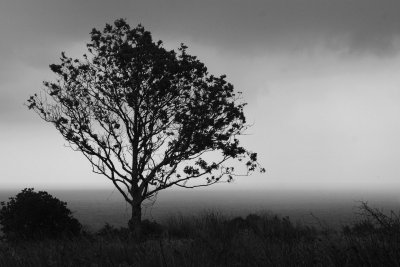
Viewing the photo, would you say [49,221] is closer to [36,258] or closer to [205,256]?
[36,258]

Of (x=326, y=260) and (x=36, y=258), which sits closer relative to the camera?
(x=326, y=260)

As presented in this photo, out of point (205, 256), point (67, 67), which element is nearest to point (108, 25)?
point (67, 67)

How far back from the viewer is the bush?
14391mm

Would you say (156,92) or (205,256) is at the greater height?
(156,92)

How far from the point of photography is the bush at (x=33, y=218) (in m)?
14.4

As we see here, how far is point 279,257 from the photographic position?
5004 millimetres

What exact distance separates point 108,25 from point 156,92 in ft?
13.3

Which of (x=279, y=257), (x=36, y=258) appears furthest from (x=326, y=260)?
(x=36, y=258)

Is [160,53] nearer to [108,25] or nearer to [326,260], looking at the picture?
[108,25]

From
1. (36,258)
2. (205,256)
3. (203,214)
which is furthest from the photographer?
(203,214)

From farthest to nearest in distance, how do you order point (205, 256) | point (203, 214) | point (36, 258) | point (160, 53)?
point (160, 53)
point (203, 214)
point (36, 258)
point (205, 256)

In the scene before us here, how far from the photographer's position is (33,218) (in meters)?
14.4

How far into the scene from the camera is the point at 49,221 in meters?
14.8

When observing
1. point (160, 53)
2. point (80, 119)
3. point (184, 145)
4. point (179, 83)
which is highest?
point (160, 53)
